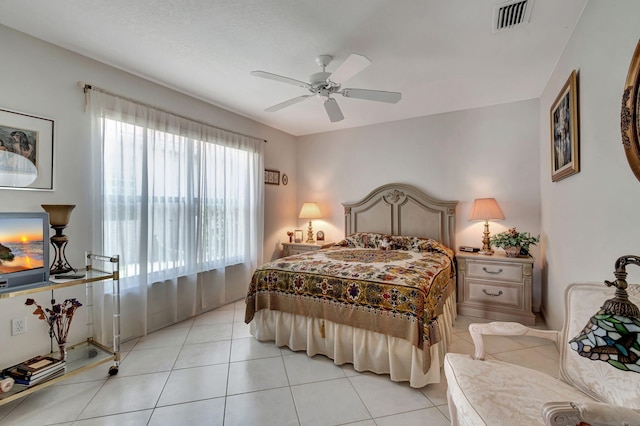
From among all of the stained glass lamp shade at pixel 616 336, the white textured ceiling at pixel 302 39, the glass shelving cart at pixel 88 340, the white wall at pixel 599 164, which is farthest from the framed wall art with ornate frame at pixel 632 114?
the glass shelving cart at pixel 88 340

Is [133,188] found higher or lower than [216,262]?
higher

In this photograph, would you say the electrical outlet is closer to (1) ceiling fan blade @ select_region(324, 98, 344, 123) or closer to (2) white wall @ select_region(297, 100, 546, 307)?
(1) ceiling fan blade @ select_region(324, 98, 344, 123)

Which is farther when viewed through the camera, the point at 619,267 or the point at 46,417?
the point at 46,417

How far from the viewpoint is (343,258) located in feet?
10.2

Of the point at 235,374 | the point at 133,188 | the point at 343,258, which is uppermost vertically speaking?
the point at 133,188

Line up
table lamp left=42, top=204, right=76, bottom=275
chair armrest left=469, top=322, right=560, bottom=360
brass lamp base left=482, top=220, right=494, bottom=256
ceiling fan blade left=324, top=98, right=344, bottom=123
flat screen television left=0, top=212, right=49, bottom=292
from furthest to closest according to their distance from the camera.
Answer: brass lamp base left=482, top=220, right=494, bottom=256 → ceiling fan blade left=324, top=98, right=344, bottom=123 → table lamp left=42, top=204, right=76, bottom=275 → flat screen television left=0, top=212, right=49, bottom=292 → chair armrest left=469, top=322, right=560, bottom=360

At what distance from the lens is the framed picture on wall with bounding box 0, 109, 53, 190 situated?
201 cm

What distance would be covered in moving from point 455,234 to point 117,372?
12.9 feet

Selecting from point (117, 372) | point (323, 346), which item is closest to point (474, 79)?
point (323, 346)

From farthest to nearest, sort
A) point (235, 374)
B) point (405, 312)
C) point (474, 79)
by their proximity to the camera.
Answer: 1. point (474, 79)
2. point (235, 374)
3. point (405, 312)

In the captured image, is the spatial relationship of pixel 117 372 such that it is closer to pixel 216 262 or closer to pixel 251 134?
pixel 216 262

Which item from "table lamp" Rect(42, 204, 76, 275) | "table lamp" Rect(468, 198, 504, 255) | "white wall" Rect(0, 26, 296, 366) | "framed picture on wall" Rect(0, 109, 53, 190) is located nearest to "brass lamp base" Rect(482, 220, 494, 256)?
"table lamp" Rect(468, 198, 504, 255)

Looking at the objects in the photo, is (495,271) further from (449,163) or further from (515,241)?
(449,163)

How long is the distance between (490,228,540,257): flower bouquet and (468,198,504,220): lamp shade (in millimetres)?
231
